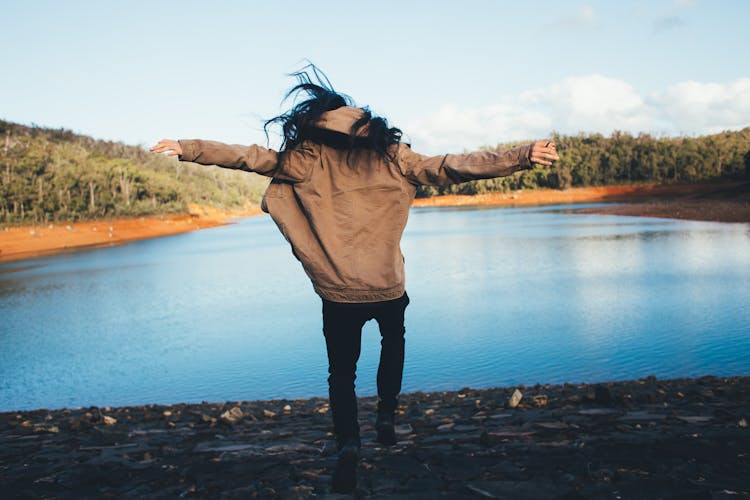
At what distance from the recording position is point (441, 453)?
3.23 m

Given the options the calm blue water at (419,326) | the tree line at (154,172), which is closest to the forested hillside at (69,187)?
the tree line at (154,172)

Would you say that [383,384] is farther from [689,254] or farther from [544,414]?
[689,254]

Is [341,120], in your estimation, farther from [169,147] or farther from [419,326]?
[419,326]

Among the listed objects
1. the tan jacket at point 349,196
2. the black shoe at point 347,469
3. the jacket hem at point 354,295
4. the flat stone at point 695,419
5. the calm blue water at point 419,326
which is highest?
the tan jacket at point 349,196

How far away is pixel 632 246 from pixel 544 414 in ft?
63.5

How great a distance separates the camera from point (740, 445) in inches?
117

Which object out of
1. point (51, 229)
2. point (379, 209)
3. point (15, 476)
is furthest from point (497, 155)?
point (51, 229)

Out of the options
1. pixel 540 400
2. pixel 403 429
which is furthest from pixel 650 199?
pixel 403 429

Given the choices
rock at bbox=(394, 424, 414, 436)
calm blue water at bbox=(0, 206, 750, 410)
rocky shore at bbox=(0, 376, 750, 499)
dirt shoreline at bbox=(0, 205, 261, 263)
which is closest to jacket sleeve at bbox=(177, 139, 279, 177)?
rocky shore at bbox=(0, 376, 750, 499)

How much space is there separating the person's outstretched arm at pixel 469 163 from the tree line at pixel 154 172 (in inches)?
1805

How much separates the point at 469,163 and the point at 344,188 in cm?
59

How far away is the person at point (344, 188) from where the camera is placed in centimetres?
280

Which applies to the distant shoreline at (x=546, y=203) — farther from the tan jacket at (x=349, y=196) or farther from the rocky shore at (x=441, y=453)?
the tan jacket at (x=349, y=196)

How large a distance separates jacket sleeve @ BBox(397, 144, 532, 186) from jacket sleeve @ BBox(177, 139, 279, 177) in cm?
64
